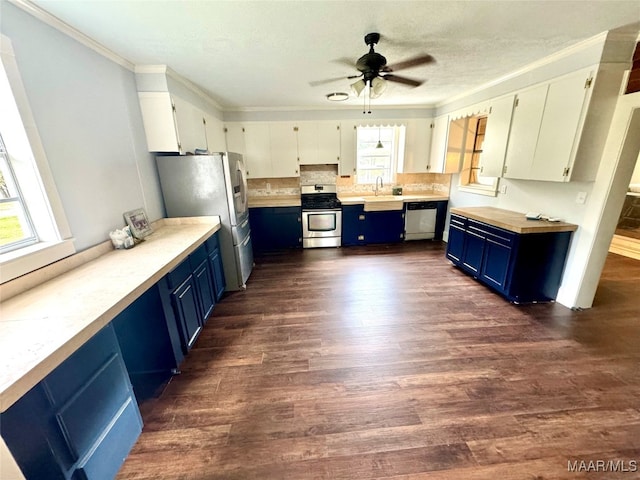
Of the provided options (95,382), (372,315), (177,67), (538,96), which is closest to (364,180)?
(538,96)

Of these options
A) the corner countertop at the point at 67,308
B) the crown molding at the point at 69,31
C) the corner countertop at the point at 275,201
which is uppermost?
the crown molding at the point at 69,31

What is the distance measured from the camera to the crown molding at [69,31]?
1494mm

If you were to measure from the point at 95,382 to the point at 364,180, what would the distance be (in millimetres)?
4764

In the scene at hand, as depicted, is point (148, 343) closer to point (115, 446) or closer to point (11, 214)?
point (115, 446)

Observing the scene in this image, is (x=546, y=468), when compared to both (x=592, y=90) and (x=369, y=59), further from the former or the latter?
(x=592, y=90)

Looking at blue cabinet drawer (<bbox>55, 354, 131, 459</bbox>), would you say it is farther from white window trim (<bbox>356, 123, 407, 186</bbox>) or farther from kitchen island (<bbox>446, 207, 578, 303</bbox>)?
white window trim (<bbox>356, 123, 407, 186</bbox>)

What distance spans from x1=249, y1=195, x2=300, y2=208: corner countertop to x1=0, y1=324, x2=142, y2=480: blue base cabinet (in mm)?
3394

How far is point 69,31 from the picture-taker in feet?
5.80

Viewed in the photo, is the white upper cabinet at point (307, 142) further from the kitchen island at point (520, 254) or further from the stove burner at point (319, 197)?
the kitchen island at point (520, 254)

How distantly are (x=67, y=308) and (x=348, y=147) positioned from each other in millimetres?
4372

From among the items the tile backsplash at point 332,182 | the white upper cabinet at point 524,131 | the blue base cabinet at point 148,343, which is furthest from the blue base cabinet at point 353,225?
the blue base cabinet at point 148,343

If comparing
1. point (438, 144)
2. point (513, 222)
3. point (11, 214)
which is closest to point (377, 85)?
point (513, 222)

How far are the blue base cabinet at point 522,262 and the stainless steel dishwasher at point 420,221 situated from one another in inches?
64.0

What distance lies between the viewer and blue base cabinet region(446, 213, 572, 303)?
8.63 feet
